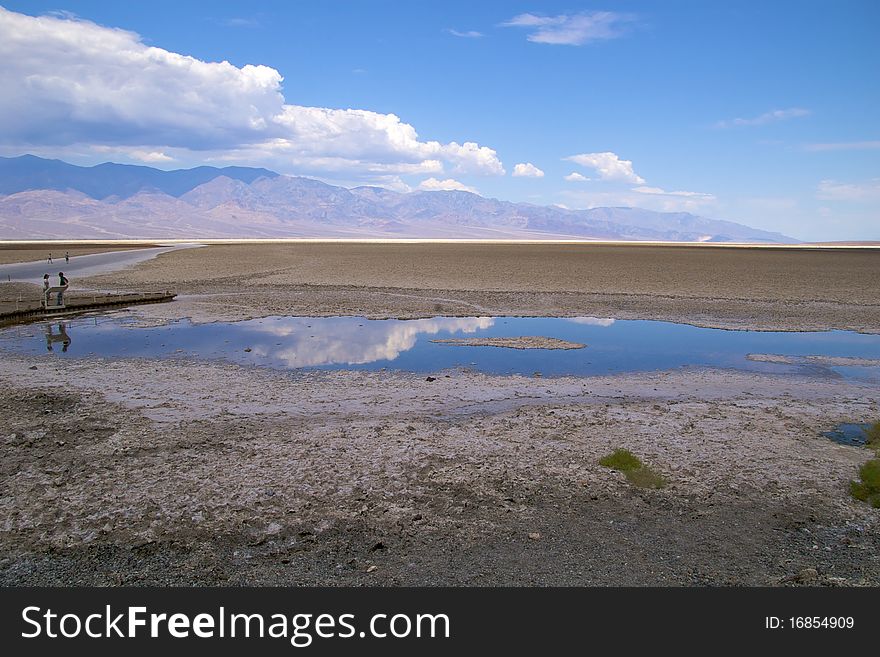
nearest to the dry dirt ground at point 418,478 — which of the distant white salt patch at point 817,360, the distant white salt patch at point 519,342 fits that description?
the distant white salt patch at point 817,360

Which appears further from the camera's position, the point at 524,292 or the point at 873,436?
the point at 524,292

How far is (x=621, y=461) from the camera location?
872 cm

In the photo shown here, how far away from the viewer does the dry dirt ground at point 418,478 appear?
604 cm

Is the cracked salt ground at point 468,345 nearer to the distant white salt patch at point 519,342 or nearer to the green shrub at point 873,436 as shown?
the distant white salt patch at point 519,342

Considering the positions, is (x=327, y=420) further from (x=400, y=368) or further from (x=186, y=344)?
(x=186, y=344)

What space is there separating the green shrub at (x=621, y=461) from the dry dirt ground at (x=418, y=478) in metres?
0.22

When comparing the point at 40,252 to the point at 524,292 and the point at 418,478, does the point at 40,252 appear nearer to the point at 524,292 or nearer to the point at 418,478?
the point at 524,292

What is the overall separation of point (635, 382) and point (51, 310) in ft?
63.2

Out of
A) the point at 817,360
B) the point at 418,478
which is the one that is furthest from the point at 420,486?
the point at 817,360

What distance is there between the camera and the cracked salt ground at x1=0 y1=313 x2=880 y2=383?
1519cm

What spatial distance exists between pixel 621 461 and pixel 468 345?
9036 mm

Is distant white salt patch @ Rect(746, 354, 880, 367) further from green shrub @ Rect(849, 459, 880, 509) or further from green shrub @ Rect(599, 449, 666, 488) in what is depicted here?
Result: green shrub @ Rect(599, 449, 666, 488)

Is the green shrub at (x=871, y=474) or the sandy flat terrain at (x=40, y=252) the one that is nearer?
the green shrub at (x=871, y=474)

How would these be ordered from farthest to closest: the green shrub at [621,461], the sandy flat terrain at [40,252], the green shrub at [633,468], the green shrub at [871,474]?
the sandy flat terrain at [40,252], the green shrub at [621,461], the green shrub at [633,468], the green shrub at [871,474]
